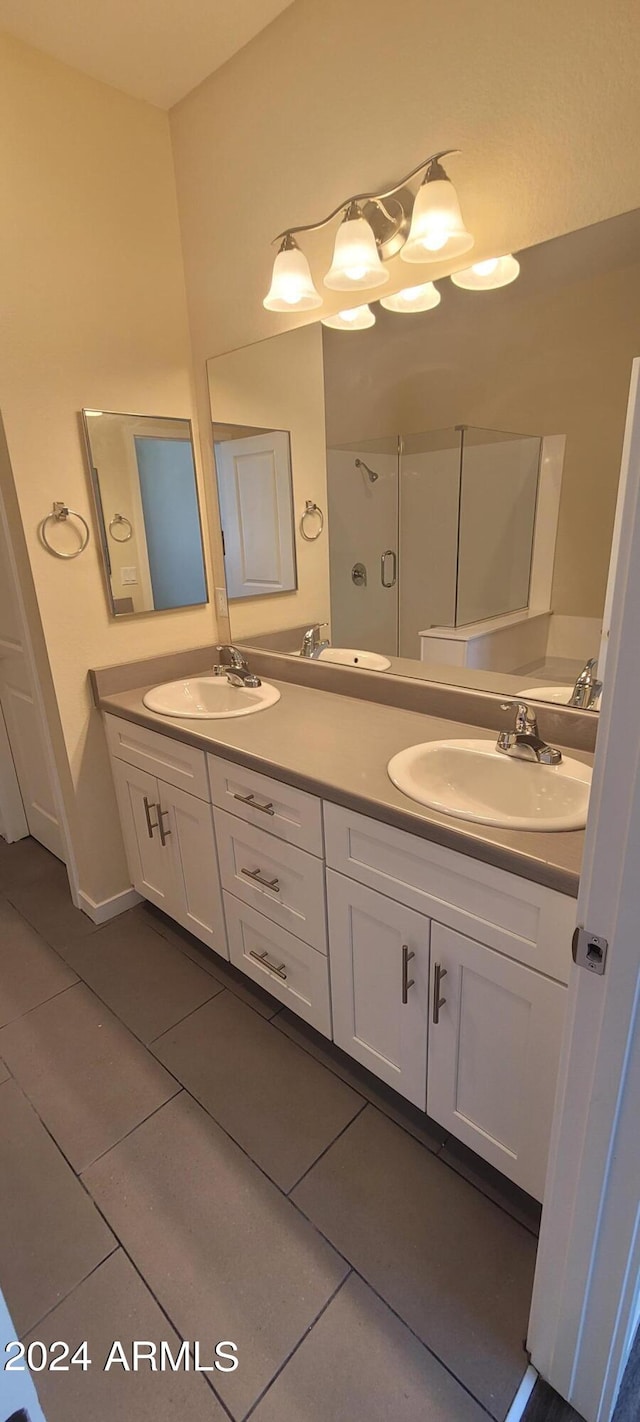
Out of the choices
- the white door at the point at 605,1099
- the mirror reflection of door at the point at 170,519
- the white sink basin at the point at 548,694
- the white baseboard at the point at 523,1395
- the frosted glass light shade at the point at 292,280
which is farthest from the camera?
the mirror reflection of door at the point at 170,519

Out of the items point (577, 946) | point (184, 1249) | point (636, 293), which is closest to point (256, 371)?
point (636, 293)

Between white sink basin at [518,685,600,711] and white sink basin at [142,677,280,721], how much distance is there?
73 centimetres

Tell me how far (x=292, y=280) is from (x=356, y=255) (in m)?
0.22

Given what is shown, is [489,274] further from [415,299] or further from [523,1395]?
[523,1395]

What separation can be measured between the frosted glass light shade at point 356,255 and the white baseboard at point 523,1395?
84.8 inches

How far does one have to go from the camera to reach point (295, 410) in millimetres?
1812

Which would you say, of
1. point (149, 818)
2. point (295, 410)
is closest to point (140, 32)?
point (295, 410)

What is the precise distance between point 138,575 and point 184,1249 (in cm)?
175

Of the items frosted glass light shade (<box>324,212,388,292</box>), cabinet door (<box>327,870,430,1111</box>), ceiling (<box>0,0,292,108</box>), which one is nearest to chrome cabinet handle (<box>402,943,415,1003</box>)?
cabinet door (<box>327,870,430,1111</box>)

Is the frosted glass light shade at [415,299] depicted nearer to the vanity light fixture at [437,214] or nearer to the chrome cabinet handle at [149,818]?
the vanity light fixture at [437,214]

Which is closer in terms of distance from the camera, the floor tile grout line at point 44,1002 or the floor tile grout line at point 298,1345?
the floor tile grout line at point 298,1345

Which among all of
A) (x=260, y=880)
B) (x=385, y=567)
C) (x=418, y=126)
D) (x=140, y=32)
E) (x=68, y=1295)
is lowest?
(x=68, y=1295)

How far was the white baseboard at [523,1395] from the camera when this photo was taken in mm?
921

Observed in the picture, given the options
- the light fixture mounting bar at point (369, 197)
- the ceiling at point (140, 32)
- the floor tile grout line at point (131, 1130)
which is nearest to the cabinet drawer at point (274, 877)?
the floor tile grout line at point (131, 1130)
